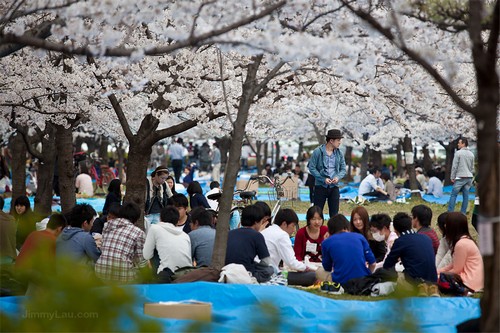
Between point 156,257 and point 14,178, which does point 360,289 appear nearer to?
point 156,257

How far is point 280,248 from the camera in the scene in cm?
930

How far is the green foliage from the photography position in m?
3.06

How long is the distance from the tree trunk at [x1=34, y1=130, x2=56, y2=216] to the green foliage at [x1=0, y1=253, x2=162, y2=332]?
12.9m

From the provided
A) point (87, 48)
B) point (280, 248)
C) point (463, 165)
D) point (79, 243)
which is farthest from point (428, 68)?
point (463, 165)

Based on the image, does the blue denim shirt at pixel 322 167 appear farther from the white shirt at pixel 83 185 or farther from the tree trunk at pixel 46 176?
the white shirt at pixel 83 185

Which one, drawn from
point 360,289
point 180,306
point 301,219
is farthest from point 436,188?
point 180,306

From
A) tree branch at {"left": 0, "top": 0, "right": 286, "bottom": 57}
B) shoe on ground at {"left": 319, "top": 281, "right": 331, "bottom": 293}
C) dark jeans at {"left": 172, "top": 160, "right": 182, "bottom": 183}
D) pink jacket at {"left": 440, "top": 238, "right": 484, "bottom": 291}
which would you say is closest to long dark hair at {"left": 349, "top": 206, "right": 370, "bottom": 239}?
shoe on ground at {"left": 319, "top": 281, "right": 331, "bottom": 293}

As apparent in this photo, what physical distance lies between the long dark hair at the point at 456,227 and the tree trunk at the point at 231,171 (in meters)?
2.32

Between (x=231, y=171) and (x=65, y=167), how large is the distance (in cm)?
647

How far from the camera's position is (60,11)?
6.61 meters

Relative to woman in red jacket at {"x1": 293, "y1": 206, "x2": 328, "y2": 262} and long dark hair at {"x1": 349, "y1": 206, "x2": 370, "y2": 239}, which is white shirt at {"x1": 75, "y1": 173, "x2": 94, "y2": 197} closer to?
woman in red jacket at {"x1": 293, "y1": 206, "x2": 328, "y2": 262}

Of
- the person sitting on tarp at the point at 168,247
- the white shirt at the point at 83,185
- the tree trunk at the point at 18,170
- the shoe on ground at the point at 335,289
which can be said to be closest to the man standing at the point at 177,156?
the white shirt at the point at 83,185

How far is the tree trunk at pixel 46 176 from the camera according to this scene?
15945 mm

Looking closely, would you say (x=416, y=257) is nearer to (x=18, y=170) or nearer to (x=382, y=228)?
(x=382, y=228)
